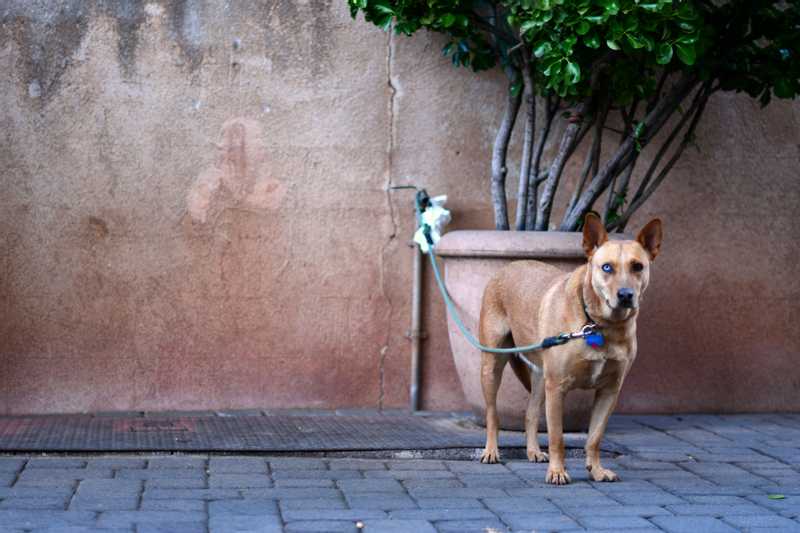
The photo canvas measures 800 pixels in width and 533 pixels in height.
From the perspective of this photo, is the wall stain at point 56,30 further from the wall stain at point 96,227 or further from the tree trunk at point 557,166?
the tree trunk at point 557,166

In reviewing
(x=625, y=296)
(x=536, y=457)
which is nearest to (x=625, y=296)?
(x=625, y=296)

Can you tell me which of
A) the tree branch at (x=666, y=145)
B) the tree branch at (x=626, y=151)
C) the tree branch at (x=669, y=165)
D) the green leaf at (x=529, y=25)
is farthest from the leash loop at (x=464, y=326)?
the green leaf at (x=529, y=25)

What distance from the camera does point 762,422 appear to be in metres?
6.29

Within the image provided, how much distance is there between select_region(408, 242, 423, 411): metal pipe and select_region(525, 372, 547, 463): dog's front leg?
1.31 m

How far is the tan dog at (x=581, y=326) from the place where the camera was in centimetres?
430

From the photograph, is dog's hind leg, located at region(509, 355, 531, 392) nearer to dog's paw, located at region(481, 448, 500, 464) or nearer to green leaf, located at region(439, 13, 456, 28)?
dog's paw, located at region(481, 448, 500, 464)

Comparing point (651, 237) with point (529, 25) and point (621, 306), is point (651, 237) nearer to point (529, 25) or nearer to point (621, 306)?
point (621, 306)

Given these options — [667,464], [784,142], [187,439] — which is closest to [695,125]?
[784,142]

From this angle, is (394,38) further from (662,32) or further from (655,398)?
(655,398)

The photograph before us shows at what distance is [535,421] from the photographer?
508 cm

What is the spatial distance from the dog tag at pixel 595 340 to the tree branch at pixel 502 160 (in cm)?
167

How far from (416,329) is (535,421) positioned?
1.39 metres

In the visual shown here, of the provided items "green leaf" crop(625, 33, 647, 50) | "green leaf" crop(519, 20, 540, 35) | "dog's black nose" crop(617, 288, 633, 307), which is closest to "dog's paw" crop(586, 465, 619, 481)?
"dog's black nose" crop(617, 288, 633, 307)

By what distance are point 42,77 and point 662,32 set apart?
335cm
